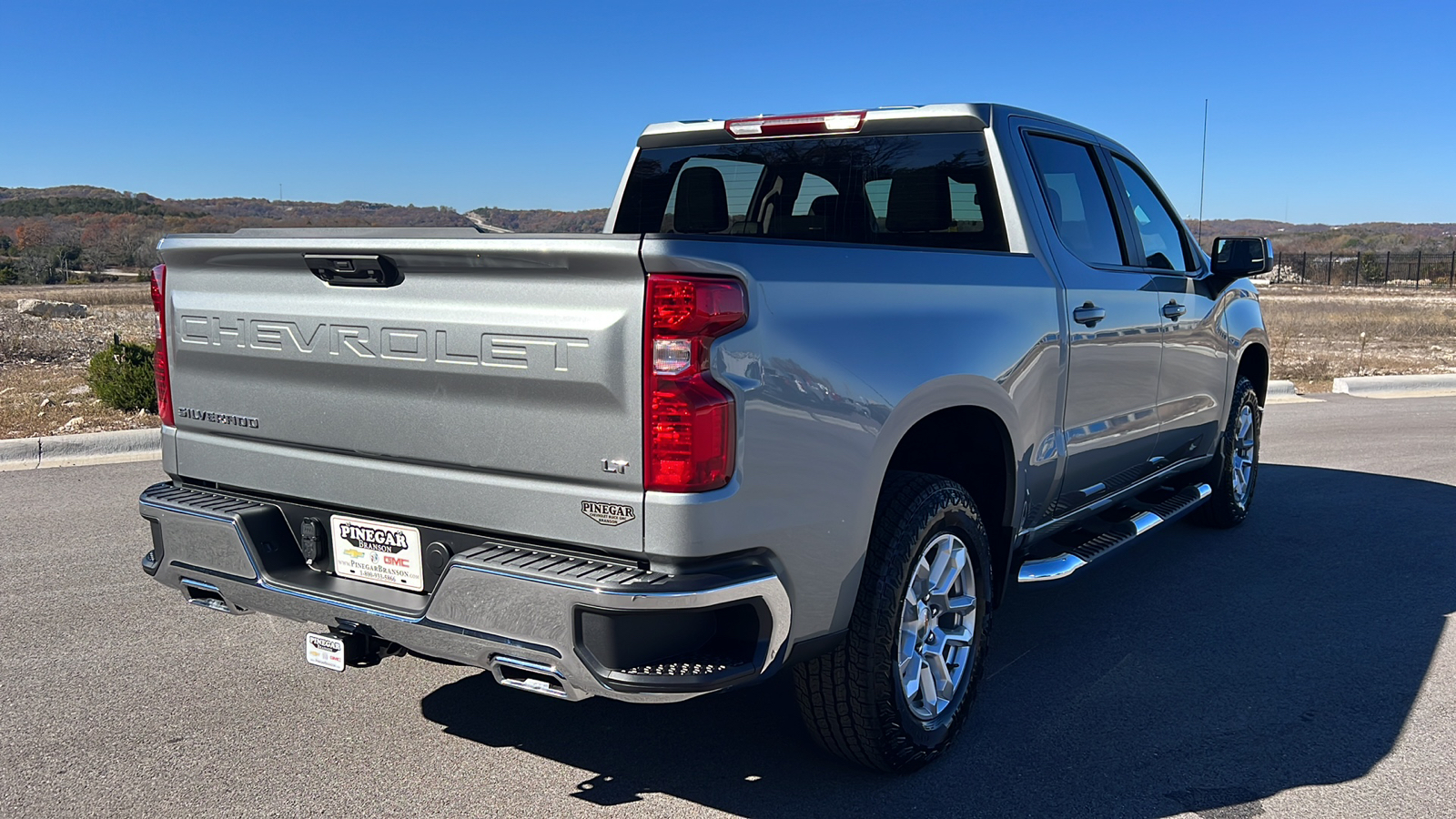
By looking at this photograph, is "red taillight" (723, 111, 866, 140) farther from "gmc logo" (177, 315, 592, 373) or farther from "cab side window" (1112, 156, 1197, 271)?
"gmc logo" (177, 315, 592, 373)

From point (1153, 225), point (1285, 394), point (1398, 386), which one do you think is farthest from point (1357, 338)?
point (1153, 225)

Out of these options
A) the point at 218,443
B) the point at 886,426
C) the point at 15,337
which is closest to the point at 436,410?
the point at 218,443

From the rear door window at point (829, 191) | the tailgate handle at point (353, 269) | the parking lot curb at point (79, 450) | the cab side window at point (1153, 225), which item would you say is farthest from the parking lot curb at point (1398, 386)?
the tailgate handle at point (353, 269)

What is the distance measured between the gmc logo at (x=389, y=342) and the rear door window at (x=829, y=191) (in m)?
1.87

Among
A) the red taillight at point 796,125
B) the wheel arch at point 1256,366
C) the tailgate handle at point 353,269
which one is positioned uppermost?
the red taillight at point 796,125

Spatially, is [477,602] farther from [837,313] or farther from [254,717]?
[254,717]

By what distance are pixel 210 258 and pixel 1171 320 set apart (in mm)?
4087

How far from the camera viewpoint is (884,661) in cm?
326

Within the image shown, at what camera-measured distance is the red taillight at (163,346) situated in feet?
11.7

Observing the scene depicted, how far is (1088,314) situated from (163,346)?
330cm

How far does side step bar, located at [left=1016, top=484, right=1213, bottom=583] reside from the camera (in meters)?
4.22

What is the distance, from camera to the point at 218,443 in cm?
350

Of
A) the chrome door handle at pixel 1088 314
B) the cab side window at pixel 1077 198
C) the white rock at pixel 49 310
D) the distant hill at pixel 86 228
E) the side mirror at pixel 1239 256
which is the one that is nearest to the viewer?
the chrome door handle at pixel 1088 314

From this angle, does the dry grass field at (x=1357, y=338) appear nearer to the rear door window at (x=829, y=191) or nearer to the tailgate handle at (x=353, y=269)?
the rear door window at (x=829, y=191)
